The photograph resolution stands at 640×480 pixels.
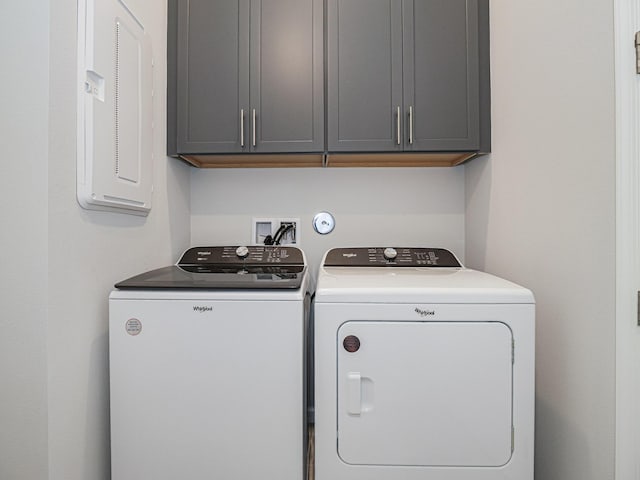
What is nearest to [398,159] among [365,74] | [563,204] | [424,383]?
[365,74]

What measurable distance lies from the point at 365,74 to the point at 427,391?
134cm

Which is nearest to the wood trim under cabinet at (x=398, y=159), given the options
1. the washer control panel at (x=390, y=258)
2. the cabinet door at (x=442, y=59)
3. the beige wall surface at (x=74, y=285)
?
the cabinet door at (x=442, y=59)

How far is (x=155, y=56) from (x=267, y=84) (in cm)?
49

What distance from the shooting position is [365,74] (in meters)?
1.60

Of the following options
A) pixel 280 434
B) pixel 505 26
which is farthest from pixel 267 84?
pixel 280 434

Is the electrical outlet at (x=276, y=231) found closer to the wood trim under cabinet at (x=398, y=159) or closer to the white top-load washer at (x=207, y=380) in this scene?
the wood trim under cabinet at (x=398, y=159)

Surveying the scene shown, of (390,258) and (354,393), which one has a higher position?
(390,258)

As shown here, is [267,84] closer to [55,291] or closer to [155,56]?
[155,56]

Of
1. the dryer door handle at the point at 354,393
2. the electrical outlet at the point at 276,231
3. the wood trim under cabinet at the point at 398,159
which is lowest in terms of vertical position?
the dryer door handle at the point at 354,393

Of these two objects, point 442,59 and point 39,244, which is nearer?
point 39,244

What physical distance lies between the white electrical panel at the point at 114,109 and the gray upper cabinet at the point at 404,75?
80 cm

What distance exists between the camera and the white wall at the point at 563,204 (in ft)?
3.18

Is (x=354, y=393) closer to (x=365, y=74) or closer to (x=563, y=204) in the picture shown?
(x=563, y=204)

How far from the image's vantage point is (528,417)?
1.06m
